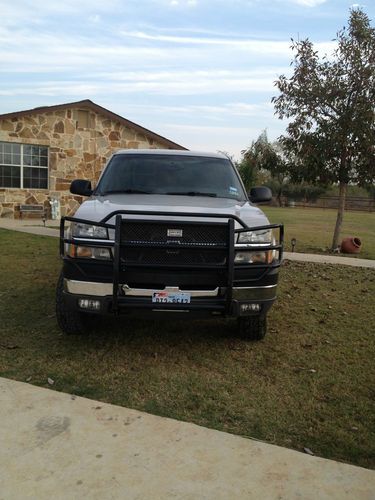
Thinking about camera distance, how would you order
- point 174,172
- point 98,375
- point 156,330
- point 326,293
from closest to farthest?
point 98,375 < point 156,330 < point 174,172 < point 326,293

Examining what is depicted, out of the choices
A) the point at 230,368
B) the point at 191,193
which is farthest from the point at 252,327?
the point at 191,193

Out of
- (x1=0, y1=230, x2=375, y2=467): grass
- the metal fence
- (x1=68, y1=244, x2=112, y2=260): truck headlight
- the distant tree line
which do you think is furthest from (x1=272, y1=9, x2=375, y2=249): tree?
the metal fence

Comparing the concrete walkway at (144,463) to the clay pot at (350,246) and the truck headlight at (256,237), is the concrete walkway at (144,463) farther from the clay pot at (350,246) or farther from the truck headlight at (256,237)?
the clay pot at (350,246)

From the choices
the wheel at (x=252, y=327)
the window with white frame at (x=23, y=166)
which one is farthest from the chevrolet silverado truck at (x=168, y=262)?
the window with white frame at (x=23, y=166)

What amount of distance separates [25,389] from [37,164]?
16215 millimetres

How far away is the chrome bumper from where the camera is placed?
4078 millimetres

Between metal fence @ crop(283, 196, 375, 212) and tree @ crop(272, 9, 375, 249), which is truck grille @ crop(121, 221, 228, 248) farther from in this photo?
metal fence @ crop(283, 196, 375, 212)

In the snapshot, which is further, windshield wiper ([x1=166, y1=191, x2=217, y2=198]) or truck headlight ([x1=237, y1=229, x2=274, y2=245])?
windshield wiper ([x1=166, y1=191, x2=217, y2=198])

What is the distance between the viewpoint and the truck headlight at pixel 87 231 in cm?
416

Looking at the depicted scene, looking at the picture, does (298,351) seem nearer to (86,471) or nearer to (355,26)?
(86,471)

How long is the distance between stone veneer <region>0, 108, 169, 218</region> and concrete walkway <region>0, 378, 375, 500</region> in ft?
52.8

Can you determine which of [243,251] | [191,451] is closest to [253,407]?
[191,451]

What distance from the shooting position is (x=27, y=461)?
2.78 metres

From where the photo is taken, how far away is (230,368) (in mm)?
4254
